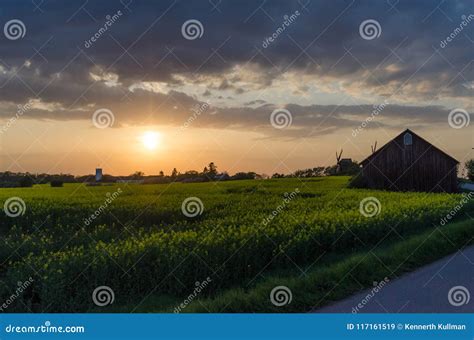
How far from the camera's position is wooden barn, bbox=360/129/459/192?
1845 inches

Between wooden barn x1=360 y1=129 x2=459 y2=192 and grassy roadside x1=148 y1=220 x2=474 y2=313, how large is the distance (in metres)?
34.7

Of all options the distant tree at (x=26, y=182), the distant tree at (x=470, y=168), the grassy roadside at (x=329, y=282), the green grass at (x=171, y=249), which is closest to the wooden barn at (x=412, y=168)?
the distant tree at (x=470, y=168)

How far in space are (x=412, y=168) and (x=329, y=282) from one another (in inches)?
1574

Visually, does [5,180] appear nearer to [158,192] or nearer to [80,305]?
[158,192]

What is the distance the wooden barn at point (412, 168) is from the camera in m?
46.9

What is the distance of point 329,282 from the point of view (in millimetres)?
9398

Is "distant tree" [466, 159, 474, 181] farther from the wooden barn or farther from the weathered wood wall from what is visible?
the weathered wood wall

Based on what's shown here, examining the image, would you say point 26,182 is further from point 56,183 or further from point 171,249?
point 171,249

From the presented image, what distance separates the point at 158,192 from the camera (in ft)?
84.8

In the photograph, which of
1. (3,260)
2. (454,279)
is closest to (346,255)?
(454,279)

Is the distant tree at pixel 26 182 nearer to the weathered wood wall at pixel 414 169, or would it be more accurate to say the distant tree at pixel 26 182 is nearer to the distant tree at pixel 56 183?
the distant tree at pixel 56 183

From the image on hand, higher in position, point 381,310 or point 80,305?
point 381,310

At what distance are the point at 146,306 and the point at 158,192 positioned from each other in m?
16.2

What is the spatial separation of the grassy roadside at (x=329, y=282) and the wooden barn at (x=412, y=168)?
34750mm
